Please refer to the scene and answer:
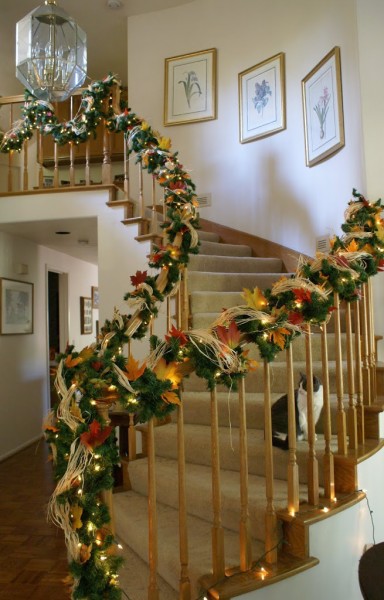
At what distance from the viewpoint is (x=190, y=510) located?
2102 mm

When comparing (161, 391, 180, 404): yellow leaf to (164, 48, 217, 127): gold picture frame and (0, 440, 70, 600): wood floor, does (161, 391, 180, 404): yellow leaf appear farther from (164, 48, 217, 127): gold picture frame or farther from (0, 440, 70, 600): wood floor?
(164, 48, 217, 127): gold picture frame

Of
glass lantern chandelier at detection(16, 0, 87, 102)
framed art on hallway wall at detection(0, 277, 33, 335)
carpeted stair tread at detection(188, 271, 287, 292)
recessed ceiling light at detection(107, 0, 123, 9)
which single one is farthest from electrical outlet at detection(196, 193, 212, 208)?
glass lantern chandelier at detection(16, 0, 87, 102)

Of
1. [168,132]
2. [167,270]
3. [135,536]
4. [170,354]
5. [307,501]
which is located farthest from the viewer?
[168,132]

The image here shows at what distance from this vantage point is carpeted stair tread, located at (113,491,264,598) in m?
1.69

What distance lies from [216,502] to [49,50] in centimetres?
186

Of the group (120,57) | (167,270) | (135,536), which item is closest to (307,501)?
(135,536)

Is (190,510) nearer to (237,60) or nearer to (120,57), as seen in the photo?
(237,60)

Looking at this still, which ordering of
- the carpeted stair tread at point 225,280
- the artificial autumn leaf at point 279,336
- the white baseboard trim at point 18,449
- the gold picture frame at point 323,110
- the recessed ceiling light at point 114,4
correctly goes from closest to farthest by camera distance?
the artificial autumn leaf at point 279,336 < the gold picture frame at point 323,110 < the carpeted stair tread at point 225,280 < the white baseboard trim at point 18,449 < the recessed ceiling light at point 114,4

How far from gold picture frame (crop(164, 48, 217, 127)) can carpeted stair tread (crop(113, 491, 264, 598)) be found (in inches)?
162

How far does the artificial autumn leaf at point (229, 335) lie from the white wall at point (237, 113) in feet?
7.10

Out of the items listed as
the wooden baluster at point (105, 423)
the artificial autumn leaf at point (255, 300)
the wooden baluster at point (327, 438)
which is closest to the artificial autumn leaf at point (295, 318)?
the artificial autumn leaf at point (255, 300)

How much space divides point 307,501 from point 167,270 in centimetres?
124

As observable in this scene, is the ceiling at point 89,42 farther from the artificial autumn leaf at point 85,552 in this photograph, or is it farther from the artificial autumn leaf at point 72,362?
the artificial autumn leaf at point 85,552

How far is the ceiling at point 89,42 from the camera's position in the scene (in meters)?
4.78
